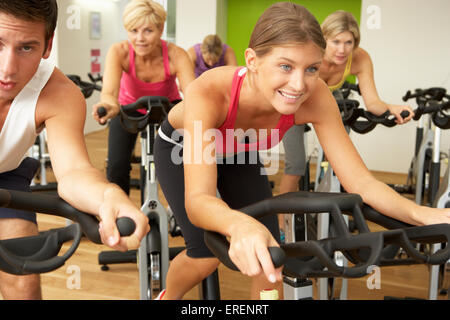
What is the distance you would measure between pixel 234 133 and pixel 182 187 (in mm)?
355

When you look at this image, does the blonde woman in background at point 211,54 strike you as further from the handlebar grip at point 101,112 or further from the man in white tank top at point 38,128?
the man in white tank top at point 38,128

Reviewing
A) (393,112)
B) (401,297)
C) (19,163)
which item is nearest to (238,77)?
(19,163)

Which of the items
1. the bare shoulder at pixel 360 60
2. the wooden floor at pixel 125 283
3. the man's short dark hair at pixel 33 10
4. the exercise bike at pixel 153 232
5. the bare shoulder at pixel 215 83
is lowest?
the wooden floor at pixel 125 283

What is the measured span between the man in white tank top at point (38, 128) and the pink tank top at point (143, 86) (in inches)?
56.2

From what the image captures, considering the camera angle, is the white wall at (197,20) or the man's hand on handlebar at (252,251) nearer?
the man's hand on handlebar at (252,251)

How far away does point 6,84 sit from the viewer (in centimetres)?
119

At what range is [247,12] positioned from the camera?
6.46m

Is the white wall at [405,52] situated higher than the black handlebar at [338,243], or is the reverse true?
the white wall at [405,52]

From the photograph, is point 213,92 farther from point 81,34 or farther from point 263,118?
point 81,34

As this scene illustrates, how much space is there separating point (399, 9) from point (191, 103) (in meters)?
4.74

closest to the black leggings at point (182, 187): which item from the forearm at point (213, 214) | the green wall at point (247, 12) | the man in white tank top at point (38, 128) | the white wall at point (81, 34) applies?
the man in white tank top at point (38, 128)

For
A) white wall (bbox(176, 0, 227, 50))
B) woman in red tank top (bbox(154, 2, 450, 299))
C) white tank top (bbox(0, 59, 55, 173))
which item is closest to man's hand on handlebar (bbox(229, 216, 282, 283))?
woman in red tank top (bbox(154, 2, 450, 299))

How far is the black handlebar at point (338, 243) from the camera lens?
893 millimetres

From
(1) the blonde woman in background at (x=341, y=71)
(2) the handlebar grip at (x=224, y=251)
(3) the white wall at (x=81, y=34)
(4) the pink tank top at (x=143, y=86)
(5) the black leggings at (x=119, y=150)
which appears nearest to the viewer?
(2) the handlebar grip at (x=224, y=251)
